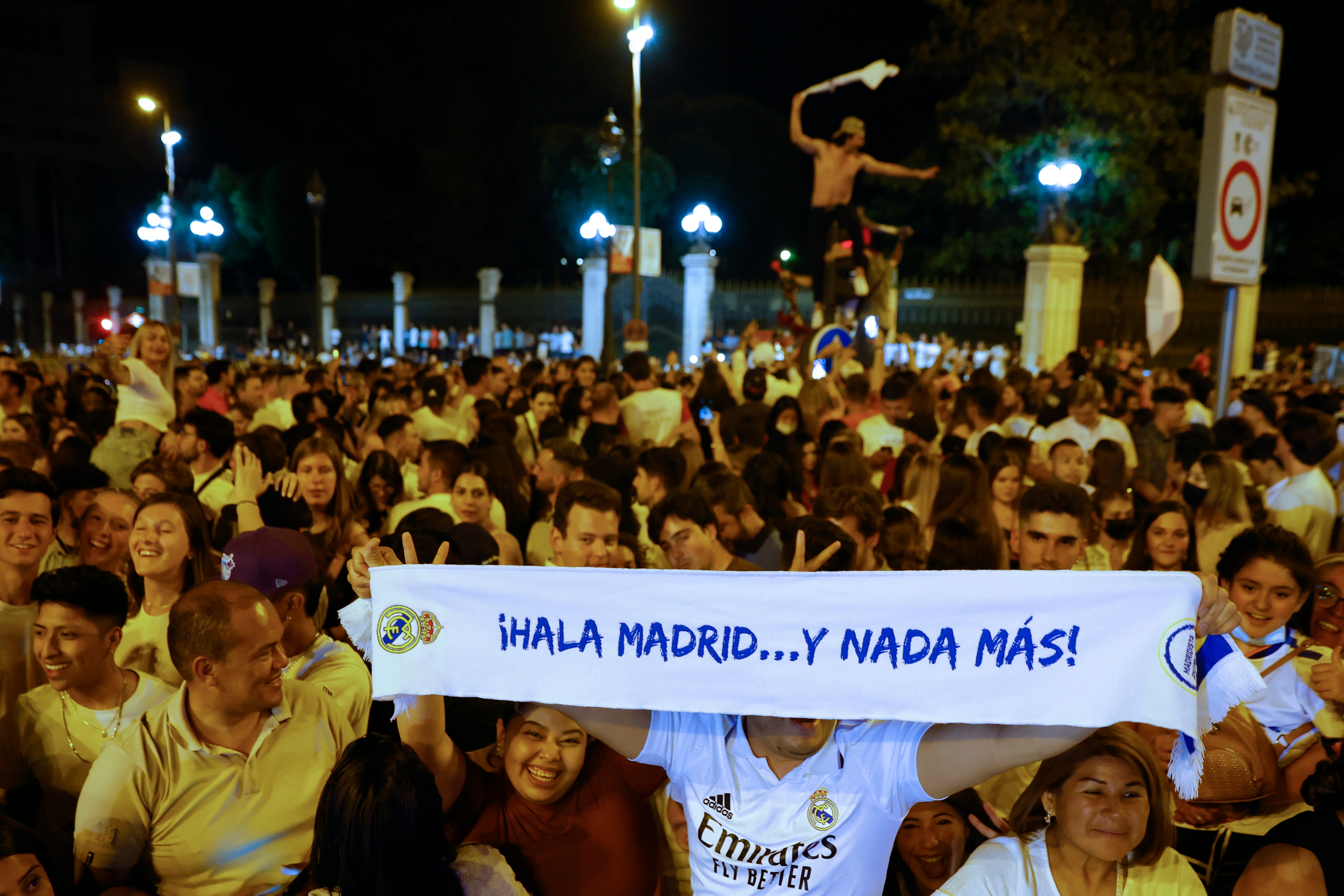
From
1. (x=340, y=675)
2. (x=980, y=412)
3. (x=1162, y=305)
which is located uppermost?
(x=1162, y=305)

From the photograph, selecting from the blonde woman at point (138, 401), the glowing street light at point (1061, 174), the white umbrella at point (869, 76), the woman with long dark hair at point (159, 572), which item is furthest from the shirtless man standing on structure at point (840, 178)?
the woman with long dark hair at point (159, 572)

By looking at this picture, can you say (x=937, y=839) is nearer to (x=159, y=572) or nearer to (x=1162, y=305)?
(x=159, y=572)

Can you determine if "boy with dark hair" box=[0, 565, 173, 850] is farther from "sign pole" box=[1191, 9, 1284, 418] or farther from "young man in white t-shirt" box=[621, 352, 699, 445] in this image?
"sign pole" box=[1191, 9, 1284, 418]

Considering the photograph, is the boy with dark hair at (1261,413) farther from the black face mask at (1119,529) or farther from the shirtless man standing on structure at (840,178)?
the shirtless man standing on structure at (840,178)

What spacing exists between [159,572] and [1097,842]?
11.3 feet

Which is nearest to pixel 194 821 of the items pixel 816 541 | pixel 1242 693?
pixel 816 541

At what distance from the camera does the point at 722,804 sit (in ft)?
8.75

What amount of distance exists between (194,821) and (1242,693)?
2.78 meters

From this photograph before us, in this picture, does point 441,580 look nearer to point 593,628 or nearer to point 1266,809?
point 593,628

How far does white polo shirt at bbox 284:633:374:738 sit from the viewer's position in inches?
138

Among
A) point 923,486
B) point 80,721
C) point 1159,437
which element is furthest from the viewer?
point 1159,437

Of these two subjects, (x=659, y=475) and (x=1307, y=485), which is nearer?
(x=659, y=475)

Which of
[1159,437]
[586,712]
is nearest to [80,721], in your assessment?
[586,712]

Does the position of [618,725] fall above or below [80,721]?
Answer: above
